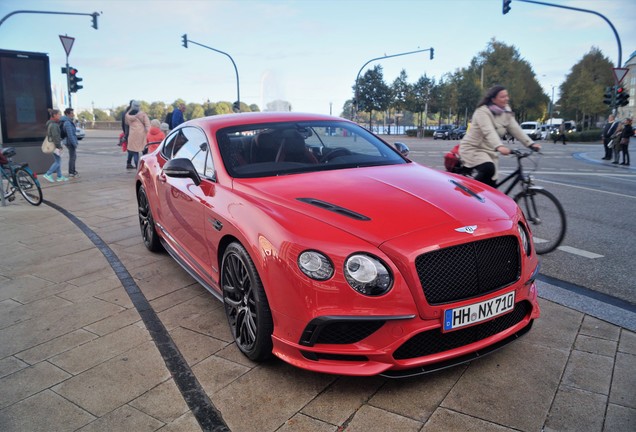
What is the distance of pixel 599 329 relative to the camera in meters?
3.32

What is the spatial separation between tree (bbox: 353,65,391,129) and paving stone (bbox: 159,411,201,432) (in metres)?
68.2

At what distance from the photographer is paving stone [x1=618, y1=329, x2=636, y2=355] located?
3.02m

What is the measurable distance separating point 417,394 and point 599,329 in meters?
1.54

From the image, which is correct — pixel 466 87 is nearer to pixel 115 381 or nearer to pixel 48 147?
pixel 48 147

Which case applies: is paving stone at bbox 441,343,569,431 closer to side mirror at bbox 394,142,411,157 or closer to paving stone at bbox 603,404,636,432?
paving stone at bbox 603,404,636,432

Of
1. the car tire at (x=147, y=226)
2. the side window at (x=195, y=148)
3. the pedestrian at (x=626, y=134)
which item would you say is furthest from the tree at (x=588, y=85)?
the side window at (x=195, y=148)

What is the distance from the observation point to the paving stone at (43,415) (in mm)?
2467

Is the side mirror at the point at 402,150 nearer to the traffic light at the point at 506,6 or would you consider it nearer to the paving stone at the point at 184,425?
the paving stone at the point at 184,425

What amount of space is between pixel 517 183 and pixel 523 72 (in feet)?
251

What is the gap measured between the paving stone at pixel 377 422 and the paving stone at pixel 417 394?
0.04m

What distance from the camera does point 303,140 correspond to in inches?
157

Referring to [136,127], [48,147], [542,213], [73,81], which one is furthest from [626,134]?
[73,81]

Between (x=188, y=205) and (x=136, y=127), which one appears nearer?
(x=188, y=205)

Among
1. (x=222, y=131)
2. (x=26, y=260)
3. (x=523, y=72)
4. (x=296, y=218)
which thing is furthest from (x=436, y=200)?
(x=523, y=72)
